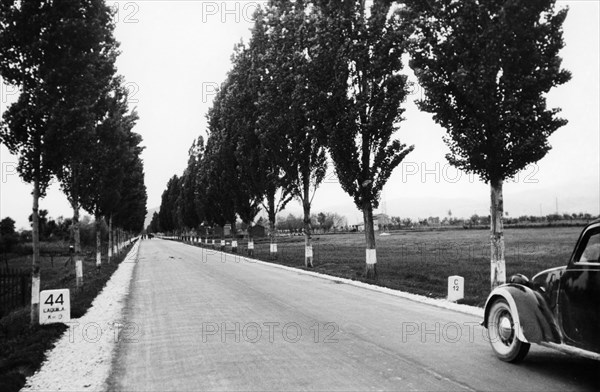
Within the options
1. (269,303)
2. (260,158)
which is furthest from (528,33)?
(260,158)

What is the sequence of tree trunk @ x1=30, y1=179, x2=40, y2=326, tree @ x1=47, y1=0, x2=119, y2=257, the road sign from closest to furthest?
1. tree trunk @ x1=30, y1=179, x2=40, y2=326
2. tree @ x1=47, y1=0, x2=119, y2=257
3. the road sign

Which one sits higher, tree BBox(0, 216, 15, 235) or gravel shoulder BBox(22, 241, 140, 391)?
tree BBox(0, 216, 15, 235)

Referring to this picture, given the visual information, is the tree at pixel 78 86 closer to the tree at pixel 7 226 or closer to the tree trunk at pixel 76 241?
the tree trunk at pixel 76 241

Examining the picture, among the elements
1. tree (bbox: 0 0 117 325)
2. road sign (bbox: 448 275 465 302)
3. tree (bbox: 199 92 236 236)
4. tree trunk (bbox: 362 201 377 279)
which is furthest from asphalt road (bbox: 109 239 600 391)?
tree (bbox: 199 92 236 236)

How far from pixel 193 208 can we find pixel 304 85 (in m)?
48.5

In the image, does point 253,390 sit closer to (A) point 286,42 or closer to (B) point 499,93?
(B) point 499,93

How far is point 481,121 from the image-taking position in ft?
40.4

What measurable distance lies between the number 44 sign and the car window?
9.45m

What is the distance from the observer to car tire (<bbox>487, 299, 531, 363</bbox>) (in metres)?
5.84

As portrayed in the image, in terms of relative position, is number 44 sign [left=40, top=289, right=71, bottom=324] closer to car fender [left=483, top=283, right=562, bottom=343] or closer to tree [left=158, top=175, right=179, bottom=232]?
car fender [left=483, top=283, right=562, bottom=343]

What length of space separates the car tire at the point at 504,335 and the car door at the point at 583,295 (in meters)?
0.66

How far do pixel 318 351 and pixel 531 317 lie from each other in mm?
2908

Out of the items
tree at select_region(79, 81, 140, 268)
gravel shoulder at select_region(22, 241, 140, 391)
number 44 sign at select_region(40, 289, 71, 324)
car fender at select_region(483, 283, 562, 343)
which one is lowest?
gravel shoulder at select_region(22, 241, 140, 391)

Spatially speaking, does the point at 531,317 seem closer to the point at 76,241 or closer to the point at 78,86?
the point at 78,86
